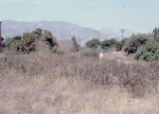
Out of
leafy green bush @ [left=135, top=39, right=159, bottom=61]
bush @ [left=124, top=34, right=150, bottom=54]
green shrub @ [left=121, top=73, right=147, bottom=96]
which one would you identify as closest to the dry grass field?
green shrub @ [left=121, top=73, right=147, bottom=96]

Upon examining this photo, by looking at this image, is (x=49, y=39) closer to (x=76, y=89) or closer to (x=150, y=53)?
(x=150, y=53)

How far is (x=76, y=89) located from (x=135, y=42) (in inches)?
1188

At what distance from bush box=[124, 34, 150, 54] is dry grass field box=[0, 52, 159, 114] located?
26252 millimetres

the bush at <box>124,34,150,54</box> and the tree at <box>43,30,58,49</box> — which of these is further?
the tree at <box>43,30,58,49</box>

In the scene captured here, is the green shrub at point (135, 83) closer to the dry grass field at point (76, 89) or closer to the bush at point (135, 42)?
the dry grass field at point (76, 89)

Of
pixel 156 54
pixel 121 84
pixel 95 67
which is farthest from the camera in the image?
pixel 156 54

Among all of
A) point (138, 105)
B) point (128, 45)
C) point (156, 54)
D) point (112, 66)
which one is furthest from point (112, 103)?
point (128, 45)

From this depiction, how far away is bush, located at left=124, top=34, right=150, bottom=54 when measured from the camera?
36844 millimetres

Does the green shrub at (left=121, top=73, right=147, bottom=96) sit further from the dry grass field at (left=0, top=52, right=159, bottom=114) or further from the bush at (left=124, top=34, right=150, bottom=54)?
the bush at (left=124, top=34, right=150, bottom=54)

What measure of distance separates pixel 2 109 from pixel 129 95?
3.84m

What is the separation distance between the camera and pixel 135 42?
3731 centimetres

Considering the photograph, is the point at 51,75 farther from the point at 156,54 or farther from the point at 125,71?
the point at 156,54

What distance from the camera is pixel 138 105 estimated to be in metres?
7.10

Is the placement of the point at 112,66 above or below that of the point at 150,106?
above
